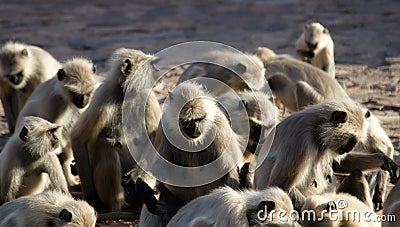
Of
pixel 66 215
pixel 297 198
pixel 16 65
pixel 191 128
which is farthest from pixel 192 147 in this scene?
pixel 16 65

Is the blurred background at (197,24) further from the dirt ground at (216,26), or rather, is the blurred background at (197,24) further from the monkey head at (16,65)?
the monkey head at (16,65)

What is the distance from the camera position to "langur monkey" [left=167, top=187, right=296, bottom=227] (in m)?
5.92

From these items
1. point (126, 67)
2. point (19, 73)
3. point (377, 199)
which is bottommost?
point (377, 199)

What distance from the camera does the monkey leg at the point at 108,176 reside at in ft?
28.6

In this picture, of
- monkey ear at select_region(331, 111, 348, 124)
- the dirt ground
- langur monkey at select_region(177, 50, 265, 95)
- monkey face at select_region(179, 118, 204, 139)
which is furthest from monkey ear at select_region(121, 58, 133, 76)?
the dirt ground

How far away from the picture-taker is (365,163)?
7.61 metres

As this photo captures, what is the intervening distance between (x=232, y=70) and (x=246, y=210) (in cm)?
446

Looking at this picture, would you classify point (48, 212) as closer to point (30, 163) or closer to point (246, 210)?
point (246, 210)

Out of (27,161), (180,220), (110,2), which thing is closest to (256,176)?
(180,220)

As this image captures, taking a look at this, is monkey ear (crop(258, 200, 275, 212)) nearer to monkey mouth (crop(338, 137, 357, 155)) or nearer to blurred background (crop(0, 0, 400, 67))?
monkey mouth (crop(338, 137, 357, 155))

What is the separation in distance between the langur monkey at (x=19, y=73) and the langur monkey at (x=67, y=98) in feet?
3.61

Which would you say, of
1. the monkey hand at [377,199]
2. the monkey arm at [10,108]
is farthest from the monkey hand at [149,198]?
the monkey arm at [10,108]

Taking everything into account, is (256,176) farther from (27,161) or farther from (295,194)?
(27,161)

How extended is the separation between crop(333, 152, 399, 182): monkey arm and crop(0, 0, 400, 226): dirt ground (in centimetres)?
541
